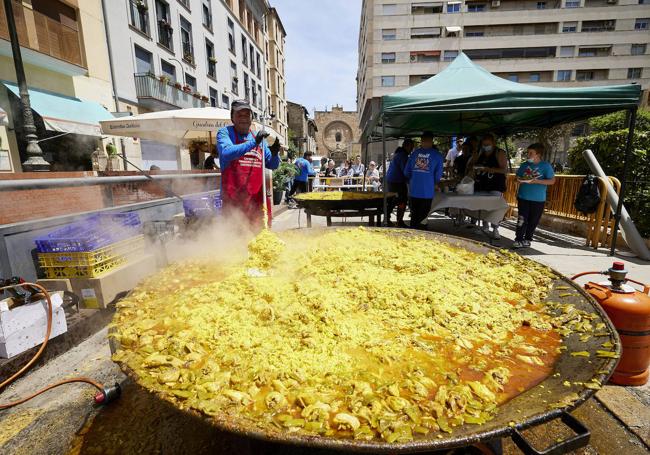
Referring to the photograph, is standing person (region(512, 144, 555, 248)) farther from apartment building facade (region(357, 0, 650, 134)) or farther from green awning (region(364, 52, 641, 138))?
apartment building facade (region(357, 0, 650, 134))

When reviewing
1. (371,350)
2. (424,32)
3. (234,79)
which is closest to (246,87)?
(234,79)

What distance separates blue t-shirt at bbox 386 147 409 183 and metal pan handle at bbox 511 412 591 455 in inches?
274

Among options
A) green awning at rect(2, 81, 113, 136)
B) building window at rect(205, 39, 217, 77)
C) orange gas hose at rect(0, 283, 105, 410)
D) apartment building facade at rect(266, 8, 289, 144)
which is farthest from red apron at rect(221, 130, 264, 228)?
apartment building facade at rect(266, 8, 289, 144)

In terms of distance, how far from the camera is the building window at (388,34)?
36.5 m

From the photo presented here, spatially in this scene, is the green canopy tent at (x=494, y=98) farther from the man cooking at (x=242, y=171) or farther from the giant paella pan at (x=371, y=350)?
the giant paella pan at (x=371, y=350)

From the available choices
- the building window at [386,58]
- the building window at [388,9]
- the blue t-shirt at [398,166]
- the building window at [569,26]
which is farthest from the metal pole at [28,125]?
the building window at [569,26]

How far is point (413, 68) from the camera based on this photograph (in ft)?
120

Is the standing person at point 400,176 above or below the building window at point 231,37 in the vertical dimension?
below

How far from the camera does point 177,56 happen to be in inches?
752

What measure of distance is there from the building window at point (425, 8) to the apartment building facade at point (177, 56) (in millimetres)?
18622

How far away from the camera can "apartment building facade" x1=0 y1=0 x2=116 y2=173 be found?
35.2ft

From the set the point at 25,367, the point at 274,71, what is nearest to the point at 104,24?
the point at 25,367

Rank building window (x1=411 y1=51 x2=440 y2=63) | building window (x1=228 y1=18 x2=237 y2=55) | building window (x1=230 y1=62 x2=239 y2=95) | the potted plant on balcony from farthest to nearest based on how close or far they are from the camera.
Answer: building window (x1=411 y1=51 x2=440 y2=63)
building window (x1=230 y1=62 x2=239 y2=95)
building window (x1=228 y1=18 x2=237 y2=55)
the potted plant on balcony

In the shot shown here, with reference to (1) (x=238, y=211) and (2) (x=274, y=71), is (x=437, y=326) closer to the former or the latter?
(1) (x=238, y=211)
